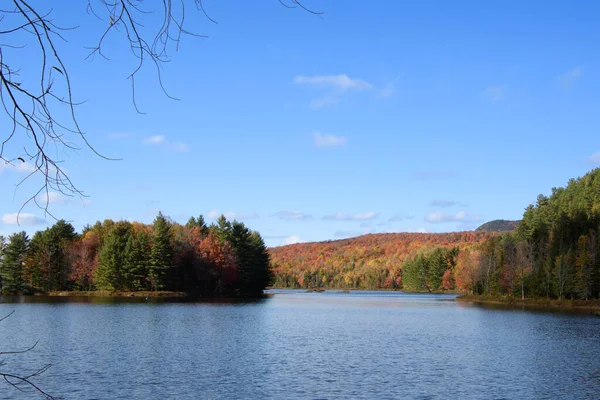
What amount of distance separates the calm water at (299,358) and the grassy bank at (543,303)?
2912 cm

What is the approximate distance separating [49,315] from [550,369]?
164ft

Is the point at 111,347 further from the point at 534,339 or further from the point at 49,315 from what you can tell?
the point at 534,339

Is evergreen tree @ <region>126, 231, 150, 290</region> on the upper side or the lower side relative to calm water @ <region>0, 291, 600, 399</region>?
upper

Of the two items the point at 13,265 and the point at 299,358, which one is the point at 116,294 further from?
the point at 299,358

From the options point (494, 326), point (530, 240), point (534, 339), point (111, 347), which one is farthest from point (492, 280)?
point (111, 347)

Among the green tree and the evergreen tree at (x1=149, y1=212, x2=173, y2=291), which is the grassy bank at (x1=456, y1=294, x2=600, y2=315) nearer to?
the evergreen tree at (x1=149, y1=212, x2=173, y2=291)

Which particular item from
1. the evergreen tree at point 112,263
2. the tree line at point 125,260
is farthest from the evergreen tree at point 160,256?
the evergreen tree at point 112,263

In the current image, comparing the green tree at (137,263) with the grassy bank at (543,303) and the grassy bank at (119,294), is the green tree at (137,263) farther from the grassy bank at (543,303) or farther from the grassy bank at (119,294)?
the grassy bank at (543,303)

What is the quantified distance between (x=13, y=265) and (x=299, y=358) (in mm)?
99192

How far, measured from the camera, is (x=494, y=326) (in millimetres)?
57719

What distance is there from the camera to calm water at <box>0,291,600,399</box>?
25.6 m

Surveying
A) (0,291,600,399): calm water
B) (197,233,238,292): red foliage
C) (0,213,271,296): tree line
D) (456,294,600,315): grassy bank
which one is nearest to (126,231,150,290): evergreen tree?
(0,213,271,296): tree line

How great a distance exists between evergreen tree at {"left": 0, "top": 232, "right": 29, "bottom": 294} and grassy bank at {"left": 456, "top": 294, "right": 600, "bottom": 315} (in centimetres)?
9219

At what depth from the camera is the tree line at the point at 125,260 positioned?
109 m
